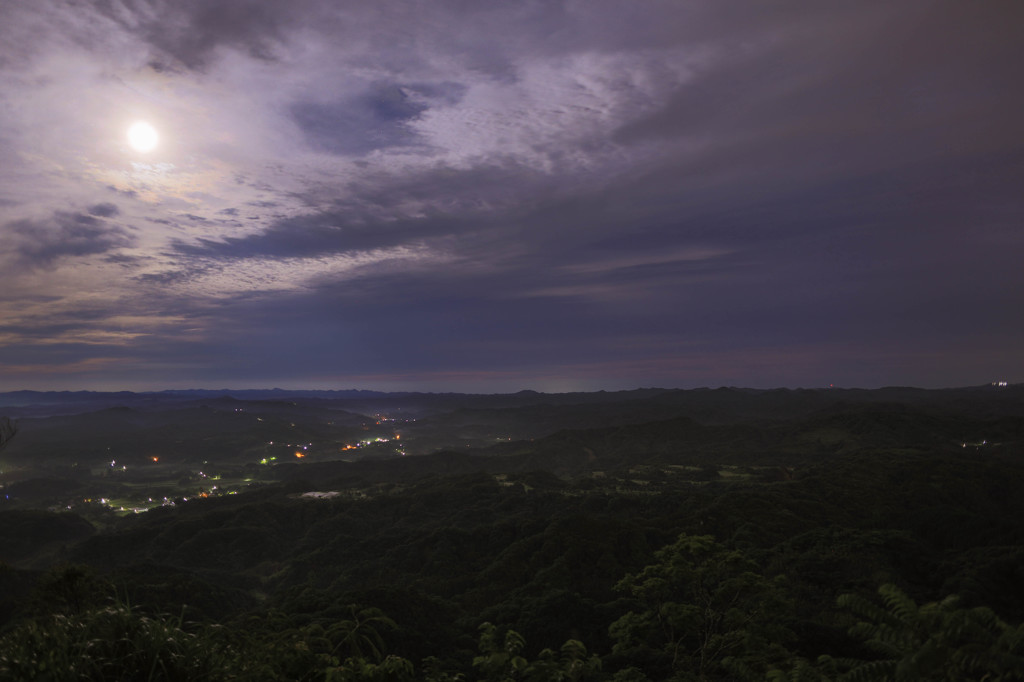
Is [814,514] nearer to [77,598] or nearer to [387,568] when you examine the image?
[387,568]

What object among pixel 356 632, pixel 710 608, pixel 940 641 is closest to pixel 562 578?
pixel 710 608

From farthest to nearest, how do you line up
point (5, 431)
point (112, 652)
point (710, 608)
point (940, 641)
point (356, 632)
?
point (5, 431) < point (710, 608) < point (356, 632) < point (112, 652) < point (940, 641)

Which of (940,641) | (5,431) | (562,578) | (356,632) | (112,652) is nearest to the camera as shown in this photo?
(940,641)

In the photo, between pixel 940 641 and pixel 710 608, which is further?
pixel 710 608

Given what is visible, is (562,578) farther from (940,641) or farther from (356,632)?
(940,641)

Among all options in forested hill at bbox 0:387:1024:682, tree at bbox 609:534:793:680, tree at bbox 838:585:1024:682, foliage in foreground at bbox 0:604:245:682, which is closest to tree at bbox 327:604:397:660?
forested hill at bbox 0:387:1024:682

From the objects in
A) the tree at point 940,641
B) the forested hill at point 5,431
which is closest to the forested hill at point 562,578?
the tree at point 940,641

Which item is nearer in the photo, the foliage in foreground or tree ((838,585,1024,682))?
tree ((838,585,1024,682))

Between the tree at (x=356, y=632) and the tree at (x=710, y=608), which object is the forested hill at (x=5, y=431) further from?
the tree at (x=710, y=608)

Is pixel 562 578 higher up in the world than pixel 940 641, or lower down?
Result: lower down

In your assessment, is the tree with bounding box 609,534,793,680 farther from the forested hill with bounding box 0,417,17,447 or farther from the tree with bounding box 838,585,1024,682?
the forested hill with bounding box 0,417,17,447

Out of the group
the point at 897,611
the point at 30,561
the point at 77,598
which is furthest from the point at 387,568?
the point at 30,561
